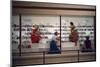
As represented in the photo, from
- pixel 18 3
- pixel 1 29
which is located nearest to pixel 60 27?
pixel 18 3

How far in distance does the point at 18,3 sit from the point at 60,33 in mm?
818

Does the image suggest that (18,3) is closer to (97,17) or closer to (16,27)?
(16,27)

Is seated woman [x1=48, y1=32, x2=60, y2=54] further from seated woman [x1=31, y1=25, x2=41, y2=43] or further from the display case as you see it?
seated woman [x1=31, y1=25, x2=41, y2=43]

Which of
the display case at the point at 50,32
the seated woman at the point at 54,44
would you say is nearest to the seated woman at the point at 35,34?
the display case at the point at 50,32

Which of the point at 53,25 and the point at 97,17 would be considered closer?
the point at 53,25

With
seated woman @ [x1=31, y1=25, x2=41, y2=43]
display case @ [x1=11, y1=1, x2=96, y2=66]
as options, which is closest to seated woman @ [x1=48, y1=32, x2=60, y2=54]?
display case @ [x1=11, y1=1, x2=96, y2=66]

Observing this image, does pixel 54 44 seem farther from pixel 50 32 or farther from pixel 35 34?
pixel 35 34

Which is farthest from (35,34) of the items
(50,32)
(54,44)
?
(54,44)

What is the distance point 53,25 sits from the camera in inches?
111

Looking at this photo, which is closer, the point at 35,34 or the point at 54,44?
the point at 35,34

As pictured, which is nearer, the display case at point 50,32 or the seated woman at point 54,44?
the display case at point 50,32

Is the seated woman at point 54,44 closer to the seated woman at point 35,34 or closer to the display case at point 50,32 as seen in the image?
the display case at point 50,32

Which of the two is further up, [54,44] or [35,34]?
[35,34]

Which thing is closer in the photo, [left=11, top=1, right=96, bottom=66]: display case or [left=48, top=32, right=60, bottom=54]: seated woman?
[left=11, top=1, right=96, bottom=66]: display case
